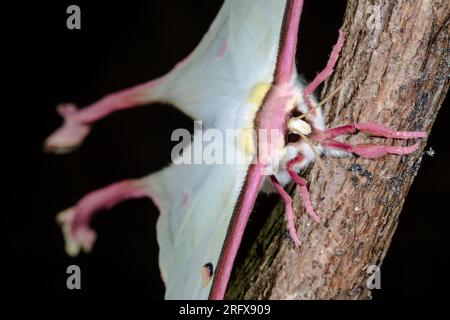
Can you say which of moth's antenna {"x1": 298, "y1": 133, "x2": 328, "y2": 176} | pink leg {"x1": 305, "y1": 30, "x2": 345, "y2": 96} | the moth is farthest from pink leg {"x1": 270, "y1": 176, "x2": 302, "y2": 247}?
pink leg {"x1": 305, "y1": 30, "x2": 345, "y2": 96}

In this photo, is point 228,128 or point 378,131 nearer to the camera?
point 378,131

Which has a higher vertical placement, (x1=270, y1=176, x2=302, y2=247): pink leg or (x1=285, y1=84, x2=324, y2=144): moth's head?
(x1=285, y1=84, x2=324, y2=144): moth's head

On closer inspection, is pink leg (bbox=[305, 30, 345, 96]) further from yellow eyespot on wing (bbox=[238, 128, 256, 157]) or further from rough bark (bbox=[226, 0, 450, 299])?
yellow eyespot on wing (bbox=[238, 128, 256, 157])

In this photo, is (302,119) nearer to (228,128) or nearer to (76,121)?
(228,128)

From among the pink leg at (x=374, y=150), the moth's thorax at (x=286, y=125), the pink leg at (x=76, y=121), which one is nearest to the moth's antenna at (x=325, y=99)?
the moth's thorax at (x=286, y=125)

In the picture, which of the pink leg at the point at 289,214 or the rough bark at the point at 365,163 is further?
the pink leg at the point at 289,214

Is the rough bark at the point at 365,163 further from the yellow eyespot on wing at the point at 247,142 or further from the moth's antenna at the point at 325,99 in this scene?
the yellow eyespot on wing at the point at 247,142

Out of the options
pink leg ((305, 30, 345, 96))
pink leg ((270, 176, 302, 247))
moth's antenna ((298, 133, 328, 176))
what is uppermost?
pink leg ((305, 30, 345, 96))

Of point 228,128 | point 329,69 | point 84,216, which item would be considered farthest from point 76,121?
point 329,69

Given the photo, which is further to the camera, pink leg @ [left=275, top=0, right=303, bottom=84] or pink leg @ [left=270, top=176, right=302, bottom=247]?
pink leg @ [left=270, top=176, right=302, bottom=247]
